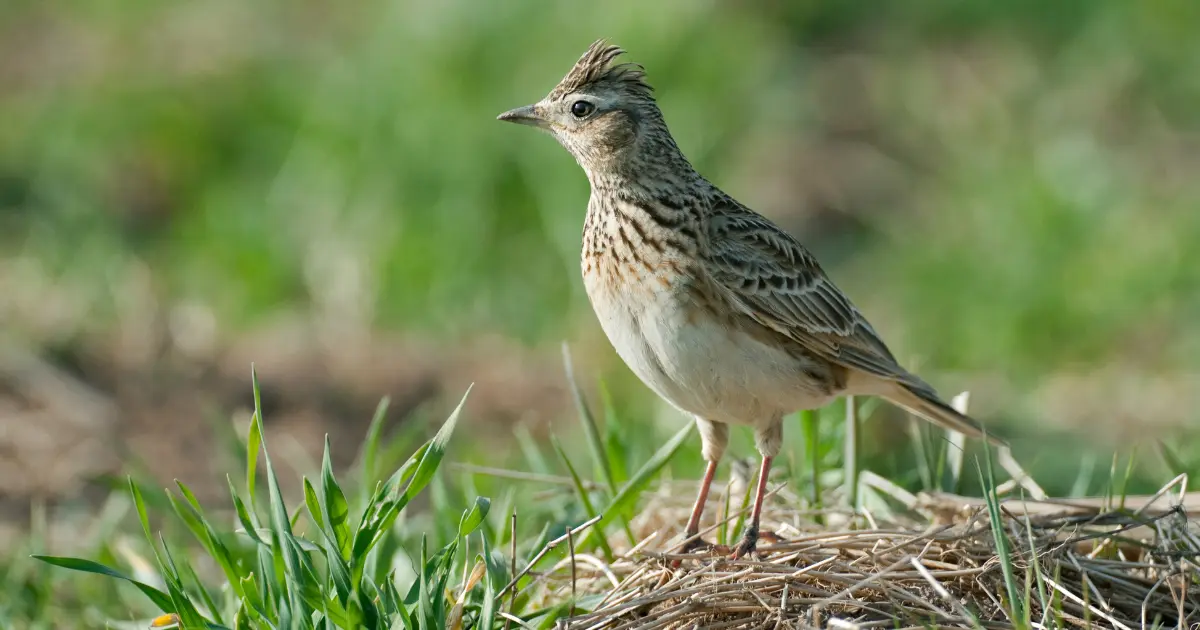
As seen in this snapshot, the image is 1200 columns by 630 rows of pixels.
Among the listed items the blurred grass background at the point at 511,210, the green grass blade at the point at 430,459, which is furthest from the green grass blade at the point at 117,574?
the blurred grass background at the point at 511,210

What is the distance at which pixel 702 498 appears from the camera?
4.96m

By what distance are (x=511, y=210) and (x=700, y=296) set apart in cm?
628

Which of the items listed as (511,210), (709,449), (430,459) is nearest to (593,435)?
(709,449)

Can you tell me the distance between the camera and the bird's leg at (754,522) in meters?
4.41

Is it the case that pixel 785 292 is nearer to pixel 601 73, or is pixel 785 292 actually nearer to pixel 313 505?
pixel 601 73

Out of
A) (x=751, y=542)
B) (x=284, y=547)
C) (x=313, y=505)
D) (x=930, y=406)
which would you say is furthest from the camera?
(x=930, y=406)

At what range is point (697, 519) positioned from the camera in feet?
16.1

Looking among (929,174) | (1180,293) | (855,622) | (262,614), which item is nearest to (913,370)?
(855,622)

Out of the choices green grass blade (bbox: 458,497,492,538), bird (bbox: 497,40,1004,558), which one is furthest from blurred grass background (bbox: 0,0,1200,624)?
green grass blade (bbox: 458,497,492,538)

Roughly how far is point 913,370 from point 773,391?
1.14 meters

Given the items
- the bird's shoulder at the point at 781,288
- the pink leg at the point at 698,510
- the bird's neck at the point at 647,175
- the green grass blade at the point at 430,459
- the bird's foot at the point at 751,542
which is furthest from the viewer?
the bird's neck at the point at 647,175

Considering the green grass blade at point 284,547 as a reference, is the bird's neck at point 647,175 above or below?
above

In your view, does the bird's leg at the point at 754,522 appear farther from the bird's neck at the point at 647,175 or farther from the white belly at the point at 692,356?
the bird's neck at the point at 647,175

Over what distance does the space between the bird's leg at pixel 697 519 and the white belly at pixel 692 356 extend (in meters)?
0.25
